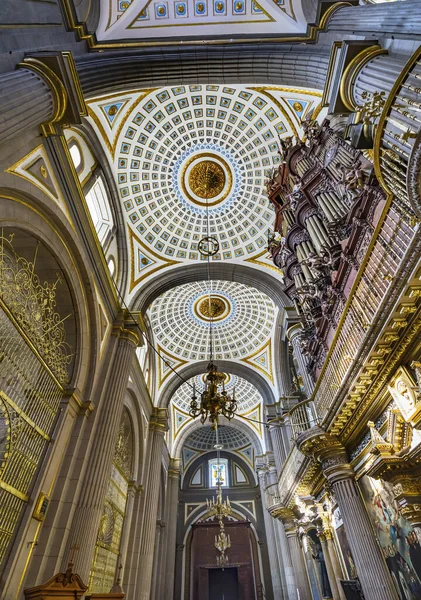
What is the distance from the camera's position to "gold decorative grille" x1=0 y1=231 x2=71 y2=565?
5.97m

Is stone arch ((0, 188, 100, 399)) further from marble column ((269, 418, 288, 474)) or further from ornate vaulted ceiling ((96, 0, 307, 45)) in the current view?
marble column ((269, 418, 288, 474))

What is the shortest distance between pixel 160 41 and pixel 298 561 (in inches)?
691

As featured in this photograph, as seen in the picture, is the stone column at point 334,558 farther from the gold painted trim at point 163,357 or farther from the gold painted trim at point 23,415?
the gold painted trim at point 163,357

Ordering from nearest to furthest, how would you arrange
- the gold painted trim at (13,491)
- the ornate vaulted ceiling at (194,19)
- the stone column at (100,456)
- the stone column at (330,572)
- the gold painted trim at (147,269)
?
the gold painted trim at (13,491), the stone column at (100,456), the ornate vaulted ceiling at (194,19), the stone column at (330,572), the gold painted trim at (147,269)

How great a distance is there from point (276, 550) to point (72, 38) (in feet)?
73.2

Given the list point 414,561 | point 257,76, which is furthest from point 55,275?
point 414,561

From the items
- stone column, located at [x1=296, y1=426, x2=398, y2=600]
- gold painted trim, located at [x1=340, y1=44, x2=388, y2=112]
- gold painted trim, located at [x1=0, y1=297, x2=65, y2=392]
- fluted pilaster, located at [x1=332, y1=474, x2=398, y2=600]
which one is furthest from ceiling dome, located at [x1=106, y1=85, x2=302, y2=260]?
fluted pilaster, located at [x1=332, y1=474, x2=398, y2=600]

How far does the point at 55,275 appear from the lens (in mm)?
8398

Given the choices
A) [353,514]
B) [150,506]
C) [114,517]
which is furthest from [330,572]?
[150,506]

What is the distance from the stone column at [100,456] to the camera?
721cm

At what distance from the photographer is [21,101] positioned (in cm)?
524

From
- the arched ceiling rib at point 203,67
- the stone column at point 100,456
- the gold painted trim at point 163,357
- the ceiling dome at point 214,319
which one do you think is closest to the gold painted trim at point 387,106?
the arched ceiling rib at point 203,67

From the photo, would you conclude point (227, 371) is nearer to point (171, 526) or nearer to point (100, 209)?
point (171, 526)

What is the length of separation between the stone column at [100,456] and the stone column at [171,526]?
13080 mm
